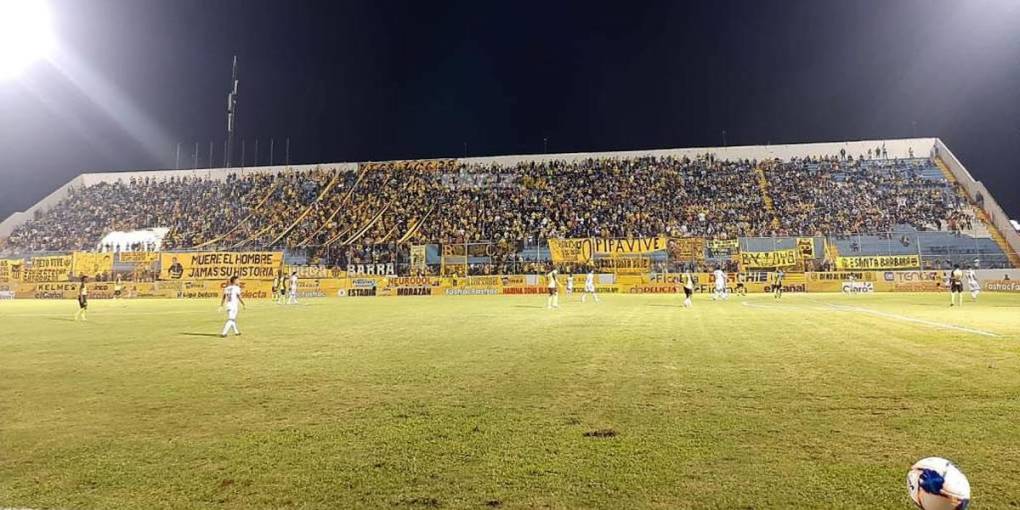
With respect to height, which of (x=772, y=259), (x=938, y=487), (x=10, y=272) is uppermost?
(x=10, y=272)

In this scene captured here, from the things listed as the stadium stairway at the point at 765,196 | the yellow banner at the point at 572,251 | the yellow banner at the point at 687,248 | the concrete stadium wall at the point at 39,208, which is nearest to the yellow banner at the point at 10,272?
the concrete stadium wall at the point at 39,208

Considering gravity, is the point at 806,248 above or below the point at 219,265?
above

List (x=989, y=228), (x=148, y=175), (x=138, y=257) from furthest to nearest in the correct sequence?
(x=148, y=175) → (x=138, y=257) → (x=989, y=228)

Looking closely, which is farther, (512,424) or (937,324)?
(937,324)

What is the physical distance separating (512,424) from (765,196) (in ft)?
153

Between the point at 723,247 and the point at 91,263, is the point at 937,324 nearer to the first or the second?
the point at 723,247

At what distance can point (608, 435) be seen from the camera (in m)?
5.10

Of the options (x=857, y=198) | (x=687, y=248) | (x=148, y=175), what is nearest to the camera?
(x=687, y=248)

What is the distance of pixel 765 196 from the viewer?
4584 centimetres

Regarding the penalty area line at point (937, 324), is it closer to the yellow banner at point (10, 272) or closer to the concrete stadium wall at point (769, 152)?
the concrete stadium wall at point (769, 152)

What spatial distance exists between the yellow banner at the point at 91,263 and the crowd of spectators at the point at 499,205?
16.9 feet

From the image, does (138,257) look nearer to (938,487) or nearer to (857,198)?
(938,487)

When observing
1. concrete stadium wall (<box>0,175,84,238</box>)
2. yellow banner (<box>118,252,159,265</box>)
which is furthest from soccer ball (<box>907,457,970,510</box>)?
concrete stadium wall (<box>0,175,84,238</box>)

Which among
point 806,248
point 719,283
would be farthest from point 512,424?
point 806,248
